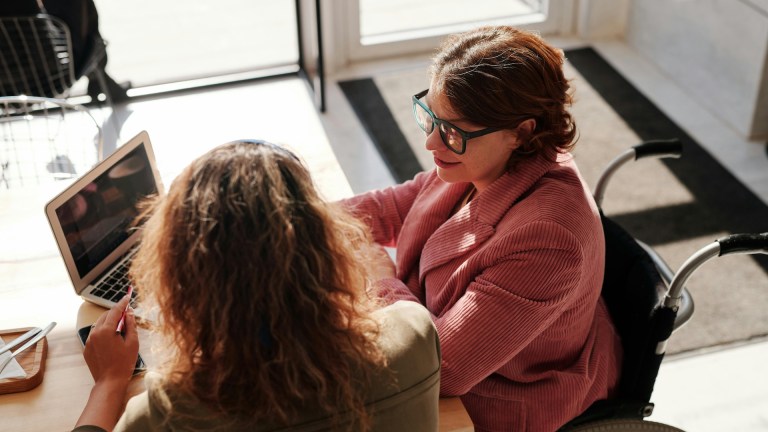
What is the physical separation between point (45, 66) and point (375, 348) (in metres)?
2.46

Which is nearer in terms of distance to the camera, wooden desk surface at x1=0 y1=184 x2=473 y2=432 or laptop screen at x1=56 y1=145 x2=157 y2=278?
wooden desk surface at x1=0 y1=184 x2=473 y2=432

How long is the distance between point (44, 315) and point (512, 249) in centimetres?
92

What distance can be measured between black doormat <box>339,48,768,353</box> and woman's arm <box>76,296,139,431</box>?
180 cm

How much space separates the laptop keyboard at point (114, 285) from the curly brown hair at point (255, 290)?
0.57 m

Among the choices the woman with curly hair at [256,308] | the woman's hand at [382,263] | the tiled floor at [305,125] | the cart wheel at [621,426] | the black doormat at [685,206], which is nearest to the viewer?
the woman with curly hair at [256,308]

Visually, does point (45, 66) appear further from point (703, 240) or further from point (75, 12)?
point (703, 240)

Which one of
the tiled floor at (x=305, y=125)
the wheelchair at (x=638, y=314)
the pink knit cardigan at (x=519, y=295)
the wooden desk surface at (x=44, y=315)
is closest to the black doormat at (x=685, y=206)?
the tiled floor at (x=305, y=125)

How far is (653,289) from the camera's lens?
1.72 m

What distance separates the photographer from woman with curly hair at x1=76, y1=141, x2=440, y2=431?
114cm

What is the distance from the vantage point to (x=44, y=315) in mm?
1718

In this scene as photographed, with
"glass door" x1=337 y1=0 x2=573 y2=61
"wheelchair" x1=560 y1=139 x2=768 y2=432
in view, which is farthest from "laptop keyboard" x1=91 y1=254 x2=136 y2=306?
"glass door" x1=337 y1=0 x2=573 y2=61

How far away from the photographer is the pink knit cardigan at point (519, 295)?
5.09 feet

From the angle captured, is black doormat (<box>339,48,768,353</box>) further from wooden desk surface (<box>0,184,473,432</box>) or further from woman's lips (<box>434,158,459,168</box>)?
wooden desk surface (<box>0,184,473,432</box>)

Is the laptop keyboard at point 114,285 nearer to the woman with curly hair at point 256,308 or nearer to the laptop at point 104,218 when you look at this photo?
the laptop at point 104,218
